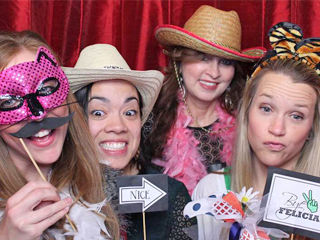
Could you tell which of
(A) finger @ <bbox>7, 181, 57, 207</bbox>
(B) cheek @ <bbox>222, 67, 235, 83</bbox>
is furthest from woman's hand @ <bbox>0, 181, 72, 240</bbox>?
(B) cheek @ <bbox>222, 67, 235, 83</bbox>

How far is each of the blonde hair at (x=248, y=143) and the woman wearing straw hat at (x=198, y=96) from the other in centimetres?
44

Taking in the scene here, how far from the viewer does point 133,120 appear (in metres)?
1.71

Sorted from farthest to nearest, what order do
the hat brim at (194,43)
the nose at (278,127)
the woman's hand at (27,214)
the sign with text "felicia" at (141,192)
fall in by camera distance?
the hat brim at (194,43)
the nose at (278,127)
the sign with text "felicia" at (141,192)
the woman's hand at (27,214)

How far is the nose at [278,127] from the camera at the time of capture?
62.2 inches

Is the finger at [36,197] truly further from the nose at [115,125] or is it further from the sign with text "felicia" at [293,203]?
the sign with text "felicia" at [293,203]

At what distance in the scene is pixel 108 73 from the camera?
162 centimetres

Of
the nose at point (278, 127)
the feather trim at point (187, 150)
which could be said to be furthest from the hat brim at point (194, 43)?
the nose at point (278, 127)

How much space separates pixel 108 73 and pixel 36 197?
58cm

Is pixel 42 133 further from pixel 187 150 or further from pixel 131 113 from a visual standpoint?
pixel 187 150

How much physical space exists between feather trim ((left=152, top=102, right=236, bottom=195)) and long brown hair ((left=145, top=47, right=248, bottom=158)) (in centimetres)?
3

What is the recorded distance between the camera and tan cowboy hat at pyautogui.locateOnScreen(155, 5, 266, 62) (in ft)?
7.01

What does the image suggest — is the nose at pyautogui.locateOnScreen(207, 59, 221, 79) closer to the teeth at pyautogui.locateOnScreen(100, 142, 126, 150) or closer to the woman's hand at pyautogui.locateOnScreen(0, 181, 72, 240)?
the teeth at pyautogui.locateOnScreen(100, 142, 126, 150)

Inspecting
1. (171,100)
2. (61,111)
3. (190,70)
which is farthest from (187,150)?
(61,111)

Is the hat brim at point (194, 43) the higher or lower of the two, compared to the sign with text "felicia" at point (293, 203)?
higher
